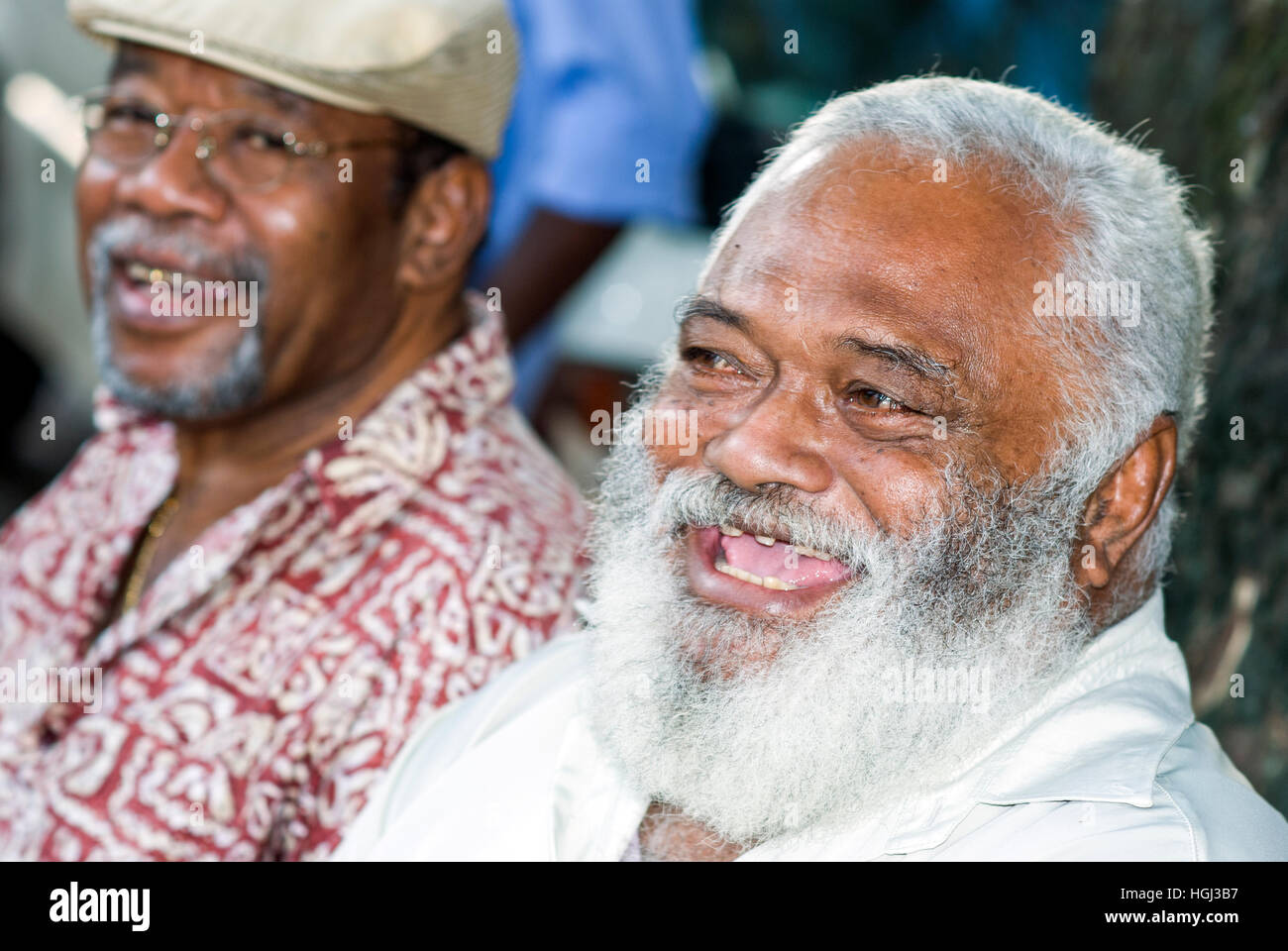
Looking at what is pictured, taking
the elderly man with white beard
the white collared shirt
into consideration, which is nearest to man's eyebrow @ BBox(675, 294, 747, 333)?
the elderly man with white beard

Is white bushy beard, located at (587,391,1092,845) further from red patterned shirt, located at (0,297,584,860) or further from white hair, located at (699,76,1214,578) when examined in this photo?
red patterned shirt, located at (0,297,584,860)

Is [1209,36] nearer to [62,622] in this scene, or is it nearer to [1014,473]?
[1014,473]

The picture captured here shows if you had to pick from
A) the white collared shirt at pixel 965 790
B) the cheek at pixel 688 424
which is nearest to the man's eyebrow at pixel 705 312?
the cheek at pixel 688 424

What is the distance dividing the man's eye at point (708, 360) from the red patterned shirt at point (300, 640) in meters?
0.68

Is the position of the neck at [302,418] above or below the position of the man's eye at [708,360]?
below

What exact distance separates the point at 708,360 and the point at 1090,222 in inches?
23.3

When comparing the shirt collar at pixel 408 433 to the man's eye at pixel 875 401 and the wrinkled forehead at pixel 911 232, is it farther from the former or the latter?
the man's eye at pixel 875 401

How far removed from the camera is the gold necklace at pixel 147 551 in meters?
3.20

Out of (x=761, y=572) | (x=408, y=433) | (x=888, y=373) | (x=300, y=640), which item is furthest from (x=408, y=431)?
(x=888, y=373)

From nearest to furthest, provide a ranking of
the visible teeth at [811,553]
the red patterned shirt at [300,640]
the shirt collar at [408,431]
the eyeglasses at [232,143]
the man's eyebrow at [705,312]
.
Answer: the visible teeth at [811,553] < the man's eyebrow at [705,312] < the red patterned shirt at [300,640] < the shirt collar at [408,431] < the eyeglasses at [232,143]

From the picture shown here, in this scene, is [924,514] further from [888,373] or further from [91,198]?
[91,198]

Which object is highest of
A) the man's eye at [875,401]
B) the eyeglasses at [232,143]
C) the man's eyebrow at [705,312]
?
the eyeglasses at [232,143]

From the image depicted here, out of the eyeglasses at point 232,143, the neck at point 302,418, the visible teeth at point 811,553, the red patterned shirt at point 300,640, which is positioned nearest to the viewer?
the visible teeth at point 811,553
